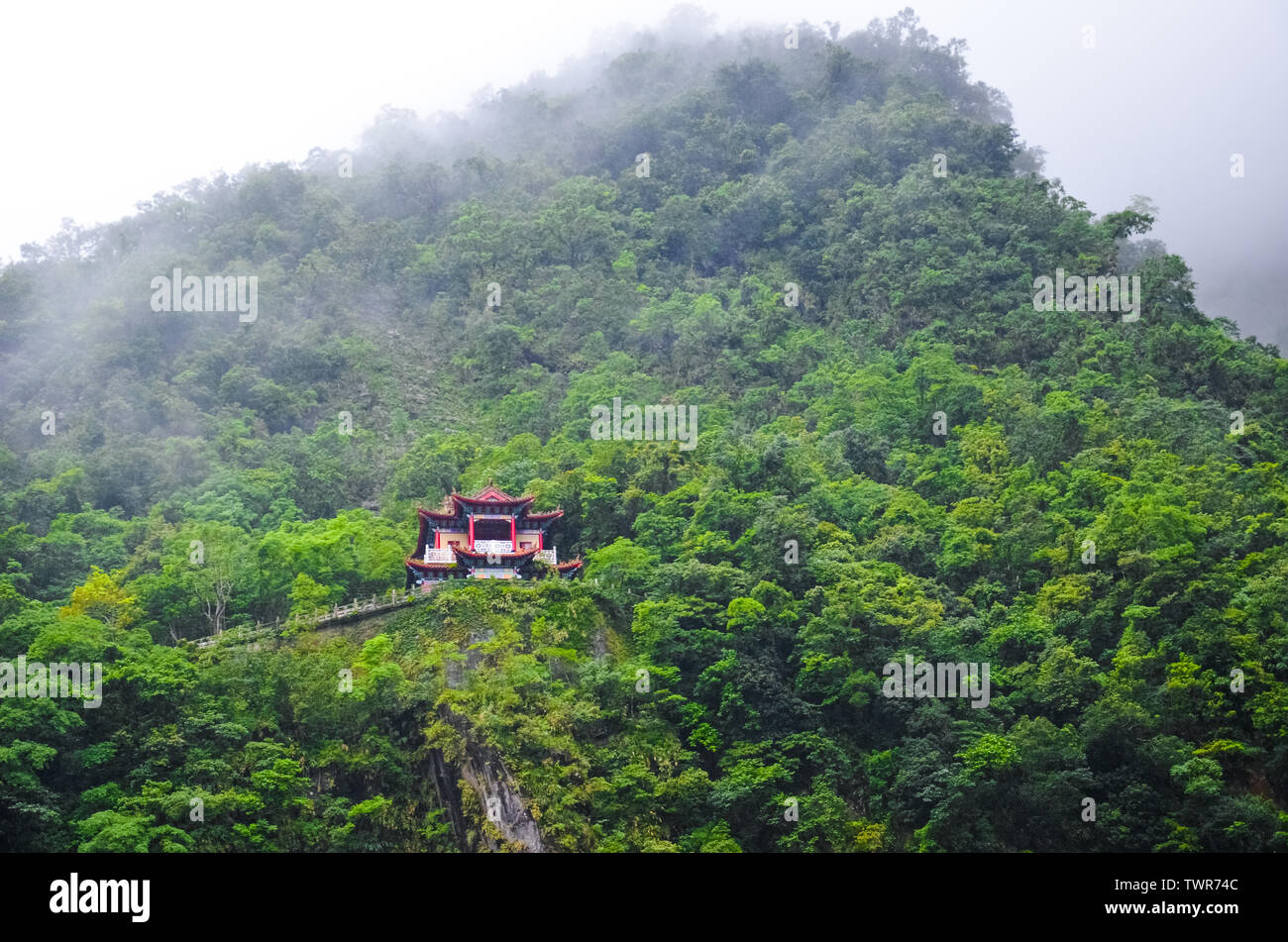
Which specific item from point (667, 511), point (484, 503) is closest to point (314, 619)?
point (484, 503)

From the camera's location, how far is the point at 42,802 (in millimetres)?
27422

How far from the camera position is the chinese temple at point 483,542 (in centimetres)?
3675

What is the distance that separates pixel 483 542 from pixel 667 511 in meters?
4.84

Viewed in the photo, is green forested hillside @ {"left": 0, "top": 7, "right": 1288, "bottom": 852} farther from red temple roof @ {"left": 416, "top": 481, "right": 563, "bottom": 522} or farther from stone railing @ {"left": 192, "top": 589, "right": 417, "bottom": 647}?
red temple roof @ {"left": 416, "top": 481, "right": 563, "bottom": 522}

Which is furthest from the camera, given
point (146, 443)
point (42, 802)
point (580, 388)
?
point (580, 388)

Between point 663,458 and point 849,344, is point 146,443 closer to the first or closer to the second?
point 663,458

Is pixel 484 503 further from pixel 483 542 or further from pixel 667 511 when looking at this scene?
pixel 667 511

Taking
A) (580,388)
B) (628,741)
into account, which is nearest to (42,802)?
(628,741)

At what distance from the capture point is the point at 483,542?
37.5 m

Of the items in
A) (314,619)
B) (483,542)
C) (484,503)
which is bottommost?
(314,619)

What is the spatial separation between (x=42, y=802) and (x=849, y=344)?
3141 cm

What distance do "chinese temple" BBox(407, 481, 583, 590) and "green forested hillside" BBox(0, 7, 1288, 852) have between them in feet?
2.86

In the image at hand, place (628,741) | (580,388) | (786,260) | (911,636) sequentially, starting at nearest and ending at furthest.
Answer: (628,741), (911,636), (580,388), (786,260)

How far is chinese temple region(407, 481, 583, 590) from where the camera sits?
36750 mm
